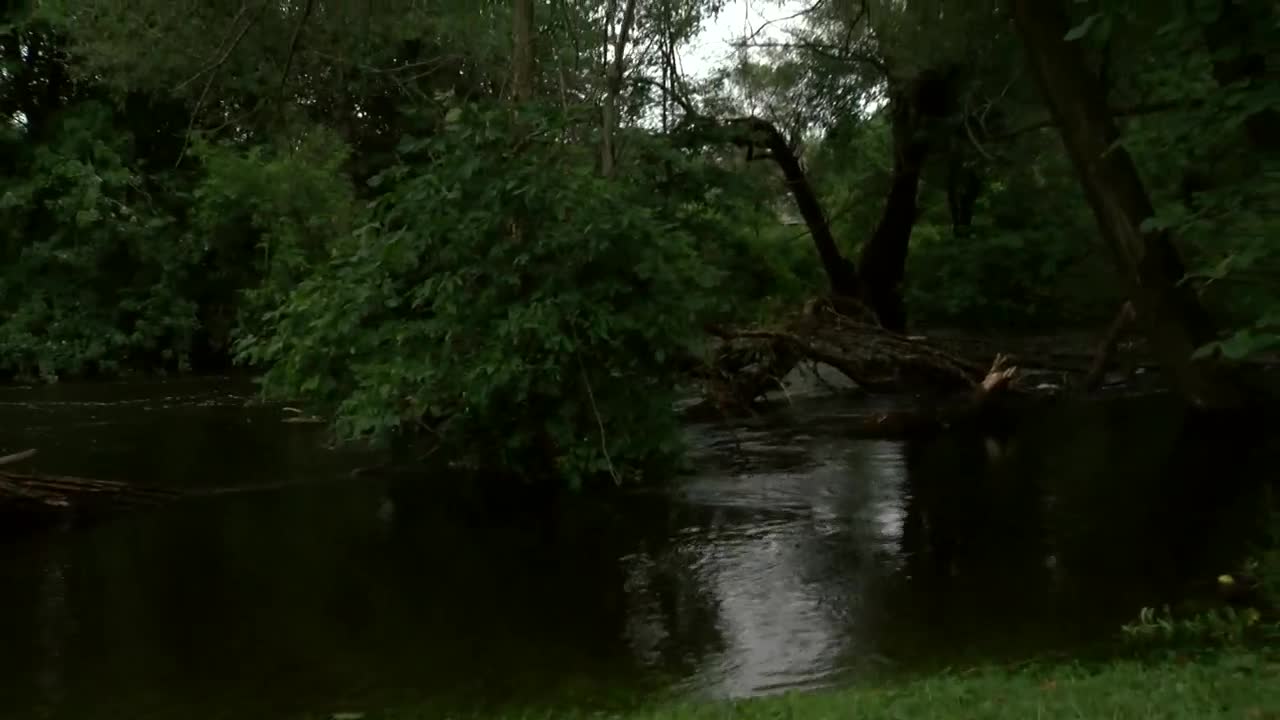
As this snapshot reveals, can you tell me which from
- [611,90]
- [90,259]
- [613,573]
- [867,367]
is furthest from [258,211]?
[613,573]

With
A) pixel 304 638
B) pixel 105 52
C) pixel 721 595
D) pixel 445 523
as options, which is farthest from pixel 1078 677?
pixel 105 52

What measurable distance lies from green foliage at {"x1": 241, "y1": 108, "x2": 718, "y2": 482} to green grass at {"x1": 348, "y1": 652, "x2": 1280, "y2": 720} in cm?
507

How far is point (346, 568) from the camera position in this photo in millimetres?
12117

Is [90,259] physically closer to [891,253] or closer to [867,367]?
[891,253]

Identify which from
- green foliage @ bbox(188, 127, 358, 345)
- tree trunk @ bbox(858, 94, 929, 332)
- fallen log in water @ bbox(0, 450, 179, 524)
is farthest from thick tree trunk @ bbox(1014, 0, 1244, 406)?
green foliage @ bbox(188, 127, 358, 345)

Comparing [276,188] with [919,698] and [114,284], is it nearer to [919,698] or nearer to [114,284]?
[114,284]

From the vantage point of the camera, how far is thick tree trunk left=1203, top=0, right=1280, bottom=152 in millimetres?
7934

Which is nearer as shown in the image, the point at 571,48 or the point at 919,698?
the point at 919,698

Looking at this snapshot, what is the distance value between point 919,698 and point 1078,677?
1.13 metres

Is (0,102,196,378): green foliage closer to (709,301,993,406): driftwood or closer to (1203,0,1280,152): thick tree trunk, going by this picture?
(709,301,993,406): driftwood

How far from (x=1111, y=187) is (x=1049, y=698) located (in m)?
9.96

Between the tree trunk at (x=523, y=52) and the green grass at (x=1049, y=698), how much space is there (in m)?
7.53

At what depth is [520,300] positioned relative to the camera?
12.4 meters

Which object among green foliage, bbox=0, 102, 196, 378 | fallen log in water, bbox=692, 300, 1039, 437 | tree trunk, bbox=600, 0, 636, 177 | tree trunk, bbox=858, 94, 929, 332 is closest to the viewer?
tree trunk, bbox=600, 0, 636, 177
